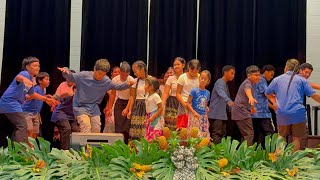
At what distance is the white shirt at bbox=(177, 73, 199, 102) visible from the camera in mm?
6613

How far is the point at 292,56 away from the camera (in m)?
8.56

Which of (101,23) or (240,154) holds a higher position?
(101,23)

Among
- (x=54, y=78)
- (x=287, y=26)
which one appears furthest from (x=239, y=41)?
(x=54, y=78)

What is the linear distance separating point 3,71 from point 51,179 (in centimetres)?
670

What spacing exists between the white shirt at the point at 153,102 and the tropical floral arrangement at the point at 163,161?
3958 millimetres

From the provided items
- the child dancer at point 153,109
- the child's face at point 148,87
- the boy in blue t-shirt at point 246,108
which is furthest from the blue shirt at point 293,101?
the child's face at point 148,87

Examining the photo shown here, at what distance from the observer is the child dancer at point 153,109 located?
5965mm

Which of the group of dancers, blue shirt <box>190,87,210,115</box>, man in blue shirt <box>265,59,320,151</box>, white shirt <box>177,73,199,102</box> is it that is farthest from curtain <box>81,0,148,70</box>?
man in blue shirt <box>265,59,320,151</box>

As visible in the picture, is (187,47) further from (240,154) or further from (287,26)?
(240,154)

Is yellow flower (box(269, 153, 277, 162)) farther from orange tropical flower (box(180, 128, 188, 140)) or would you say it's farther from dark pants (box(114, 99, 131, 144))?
dark pants (box(114, 99, 131, 144))

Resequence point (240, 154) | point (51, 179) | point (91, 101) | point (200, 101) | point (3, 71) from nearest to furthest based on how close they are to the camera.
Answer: point (51, 179)
point (240, 154)
point (91, 101)
point (200, 101)
point (3, 71)

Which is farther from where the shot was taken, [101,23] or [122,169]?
[101,23]

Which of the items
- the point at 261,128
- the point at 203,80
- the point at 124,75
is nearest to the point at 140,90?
the point at 124,75

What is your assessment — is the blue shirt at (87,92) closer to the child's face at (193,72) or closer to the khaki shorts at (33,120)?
the khaki shorts at (33,120)
